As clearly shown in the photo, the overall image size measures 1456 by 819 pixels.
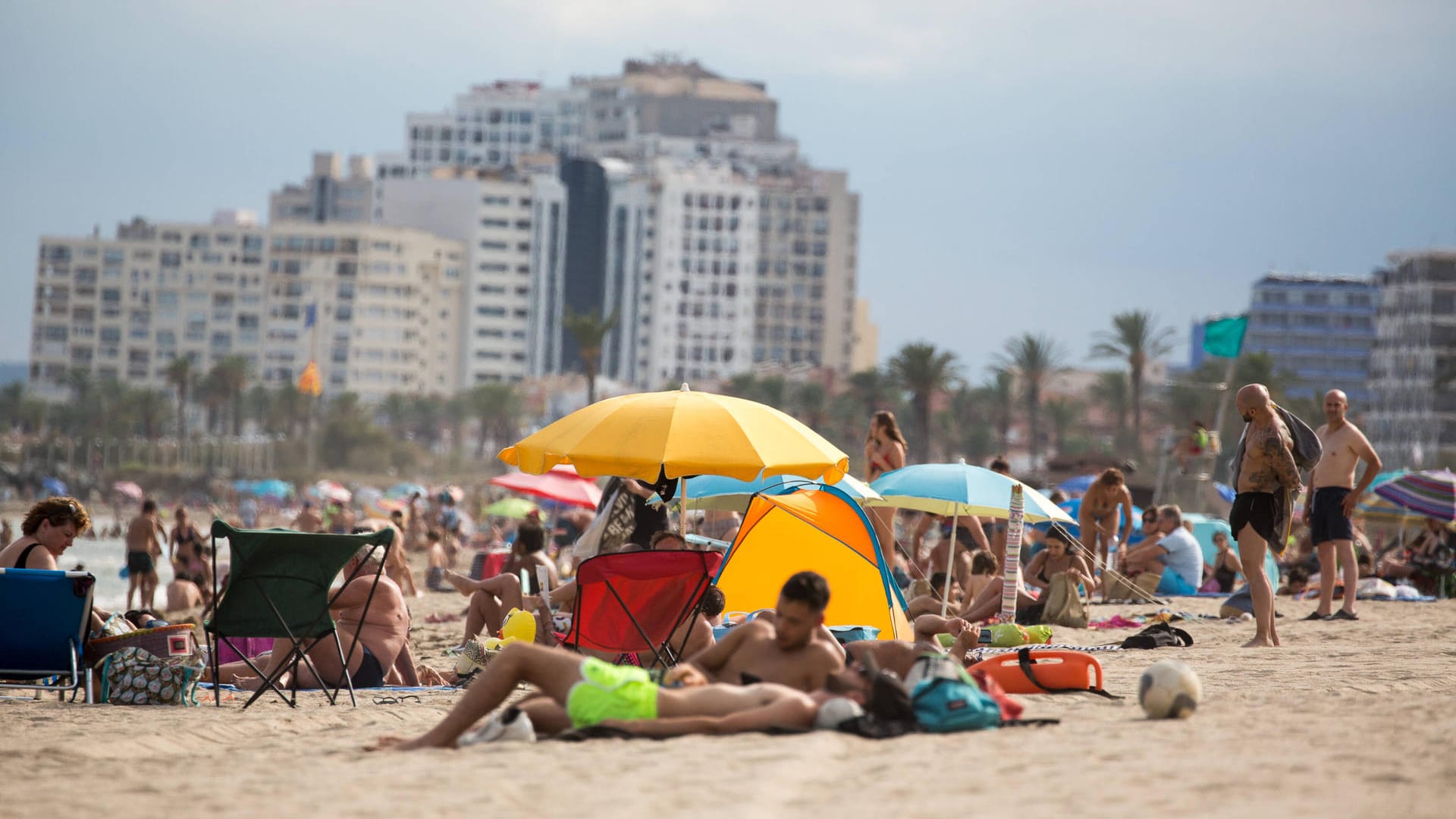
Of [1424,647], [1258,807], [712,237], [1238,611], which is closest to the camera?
[1258,807]

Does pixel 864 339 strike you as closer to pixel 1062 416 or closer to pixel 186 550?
pixel 1062 416

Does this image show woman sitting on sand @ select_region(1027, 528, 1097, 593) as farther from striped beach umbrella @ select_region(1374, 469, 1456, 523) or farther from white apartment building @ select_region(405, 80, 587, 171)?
white apartment building @ select_region(405, 80, 587, 171)

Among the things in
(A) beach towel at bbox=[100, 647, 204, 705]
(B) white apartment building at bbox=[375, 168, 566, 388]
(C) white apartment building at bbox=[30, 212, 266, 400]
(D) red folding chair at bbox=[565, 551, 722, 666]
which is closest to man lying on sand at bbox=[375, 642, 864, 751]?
(D) red folding chair at bbox=[565, 551, 722, 666]

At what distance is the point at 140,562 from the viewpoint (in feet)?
56.2

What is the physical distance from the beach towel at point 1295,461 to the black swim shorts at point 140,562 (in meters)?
12.6

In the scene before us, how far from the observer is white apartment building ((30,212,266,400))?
112m

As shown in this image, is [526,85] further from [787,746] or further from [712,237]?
[787,746]

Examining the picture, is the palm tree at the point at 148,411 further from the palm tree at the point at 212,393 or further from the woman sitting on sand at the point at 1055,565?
the woman sitting on sand at the point at 1055,565

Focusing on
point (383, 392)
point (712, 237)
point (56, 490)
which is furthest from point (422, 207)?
point (56, 490)

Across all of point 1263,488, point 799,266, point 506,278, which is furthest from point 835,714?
point 506,278

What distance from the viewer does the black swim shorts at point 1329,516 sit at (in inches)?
391

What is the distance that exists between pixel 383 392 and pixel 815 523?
105m

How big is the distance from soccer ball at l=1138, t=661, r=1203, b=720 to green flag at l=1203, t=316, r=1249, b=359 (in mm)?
16703

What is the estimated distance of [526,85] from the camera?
431 feet
